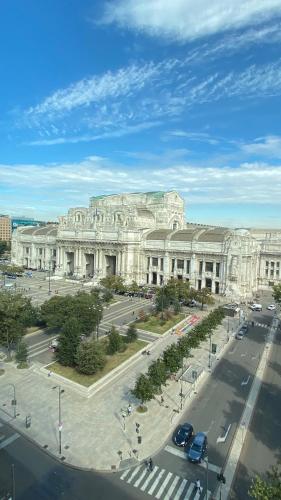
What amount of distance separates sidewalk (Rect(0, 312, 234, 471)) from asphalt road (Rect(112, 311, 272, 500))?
1.34 metres

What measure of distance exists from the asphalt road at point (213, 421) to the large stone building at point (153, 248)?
3922cm

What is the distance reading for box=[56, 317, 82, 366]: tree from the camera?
42.6m

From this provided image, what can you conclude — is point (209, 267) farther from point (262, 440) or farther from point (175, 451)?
point (175, 451)

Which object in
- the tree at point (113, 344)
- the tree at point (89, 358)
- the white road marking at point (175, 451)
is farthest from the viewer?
the tree at point (113, 344)

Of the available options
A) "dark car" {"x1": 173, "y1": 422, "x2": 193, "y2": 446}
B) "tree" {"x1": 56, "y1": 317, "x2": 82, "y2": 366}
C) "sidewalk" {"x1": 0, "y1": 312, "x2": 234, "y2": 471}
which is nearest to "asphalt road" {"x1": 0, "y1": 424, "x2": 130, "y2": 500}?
"sidewalk" {"x1": 0, "y1": 312, "x2": 234, "y2": 471}

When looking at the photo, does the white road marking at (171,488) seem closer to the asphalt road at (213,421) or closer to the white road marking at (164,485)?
the asphalt road at (213,421)

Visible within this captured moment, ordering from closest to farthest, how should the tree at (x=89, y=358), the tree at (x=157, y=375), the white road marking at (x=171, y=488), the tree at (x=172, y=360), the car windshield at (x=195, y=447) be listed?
the white road marking at (x=171, y=488) → the car windshield at (x=195, y=447) → the tree at (x=157, y=375) → the tree at (x=172, y=360) → the tree at (x=89, y=358)

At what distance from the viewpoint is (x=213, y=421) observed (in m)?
33.4

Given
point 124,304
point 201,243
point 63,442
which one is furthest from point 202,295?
point 63,442

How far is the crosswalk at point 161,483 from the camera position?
24.2 m

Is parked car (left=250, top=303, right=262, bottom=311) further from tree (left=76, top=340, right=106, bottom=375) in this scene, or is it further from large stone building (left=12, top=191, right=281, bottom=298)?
tree (left=76, top=340, right=106, bottom=375)

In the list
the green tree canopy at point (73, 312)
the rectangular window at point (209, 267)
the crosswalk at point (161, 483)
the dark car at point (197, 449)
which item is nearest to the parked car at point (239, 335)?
the green tree canopy at point (73, 312)

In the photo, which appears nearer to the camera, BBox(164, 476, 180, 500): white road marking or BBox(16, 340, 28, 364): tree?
BBox(164, 476, 180, 500): white road marking

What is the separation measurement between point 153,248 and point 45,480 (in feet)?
266
